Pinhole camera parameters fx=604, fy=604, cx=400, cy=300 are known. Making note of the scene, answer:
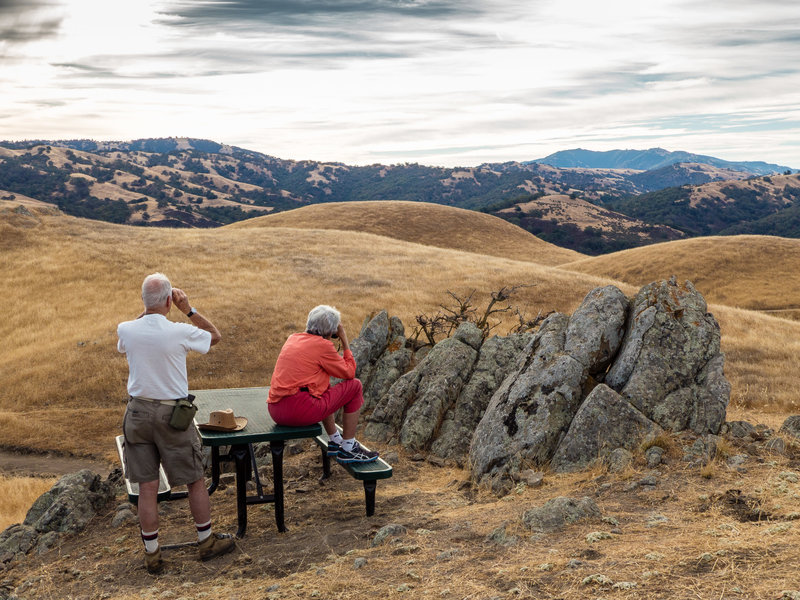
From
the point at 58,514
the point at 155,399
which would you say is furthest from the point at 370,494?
the point at 58,514

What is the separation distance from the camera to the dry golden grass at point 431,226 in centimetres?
8919

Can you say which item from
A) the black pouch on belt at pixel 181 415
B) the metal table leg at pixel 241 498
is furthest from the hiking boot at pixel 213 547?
the black pouch on belt at pixel 181 415

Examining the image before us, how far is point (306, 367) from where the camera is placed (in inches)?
312

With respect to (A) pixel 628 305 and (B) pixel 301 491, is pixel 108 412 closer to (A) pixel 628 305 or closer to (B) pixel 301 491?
(B) pixel 301 491

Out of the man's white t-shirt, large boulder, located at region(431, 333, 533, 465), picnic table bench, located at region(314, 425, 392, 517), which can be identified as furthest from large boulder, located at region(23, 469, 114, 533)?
large boulder, located at region(431, 333, 533, 465)

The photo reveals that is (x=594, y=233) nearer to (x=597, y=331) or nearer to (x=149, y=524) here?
(x=597, y=331)

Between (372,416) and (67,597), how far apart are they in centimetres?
716

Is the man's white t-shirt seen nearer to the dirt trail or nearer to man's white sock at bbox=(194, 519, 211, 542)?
man's white sock at bbox=(194, 519, 211, 542)

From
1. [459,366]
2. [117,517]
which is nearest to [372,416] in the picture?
[459,366]

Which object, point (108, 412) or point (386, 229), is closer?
point (108, 412)

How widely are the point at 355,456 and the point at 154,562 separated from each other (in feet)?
9.10

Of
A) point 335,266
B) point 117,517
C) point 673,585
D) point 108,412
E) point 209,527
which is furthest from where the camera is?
point 335,266

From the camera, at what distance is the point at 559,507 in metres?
7.00

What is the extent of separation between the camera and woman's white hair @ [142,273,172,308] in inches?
267
